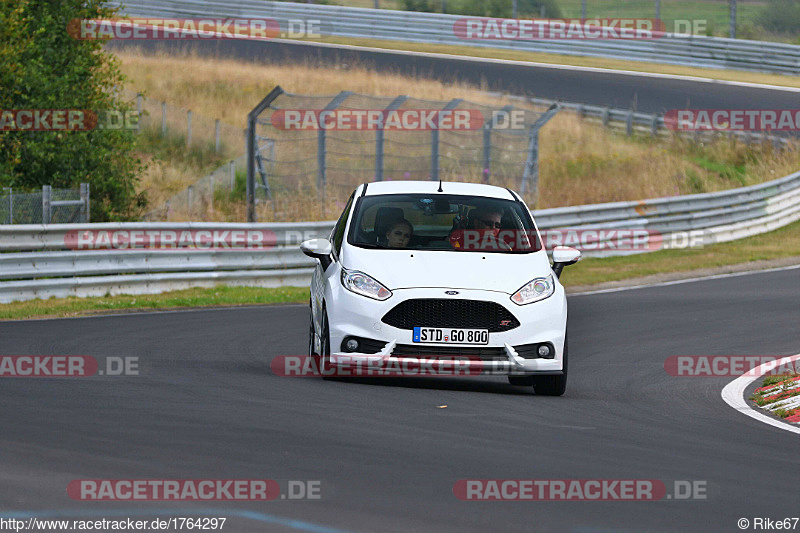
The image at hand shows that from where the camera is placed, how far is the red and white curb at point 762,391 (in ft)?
30.0

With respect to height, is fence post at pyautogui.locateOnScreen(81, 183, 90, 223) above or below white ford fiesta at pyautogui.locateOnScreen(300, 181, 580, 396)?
below

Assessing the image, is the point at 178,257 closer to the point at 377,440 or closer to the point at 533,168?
the point at 533,168

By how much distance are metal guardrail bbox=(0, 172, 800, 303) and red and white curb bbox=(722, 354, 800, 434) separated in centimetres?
928

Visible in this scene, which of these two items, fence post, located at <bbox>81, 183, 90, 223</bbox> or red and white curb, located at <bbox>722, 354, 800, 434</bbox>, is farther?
fence post, located at <bbox>81, 183, 90, 223</bbox>

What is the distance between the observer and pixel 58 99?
69.3 ft

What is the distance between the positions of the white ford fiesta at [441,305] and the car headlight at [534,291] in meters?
0.01

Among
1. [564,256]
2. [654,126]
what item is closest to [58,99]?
[564,256]

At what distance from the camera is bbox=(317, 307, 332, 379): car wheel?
33.0 feet

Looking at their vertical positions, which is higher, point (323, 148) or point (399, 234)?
point (399, 234)

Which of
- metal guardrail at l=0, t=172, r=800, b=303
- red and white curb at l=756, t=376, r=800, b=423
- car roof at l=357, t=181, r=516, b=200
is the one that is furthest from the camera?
metal guardrail at l=0, t=172, r=800, b=303

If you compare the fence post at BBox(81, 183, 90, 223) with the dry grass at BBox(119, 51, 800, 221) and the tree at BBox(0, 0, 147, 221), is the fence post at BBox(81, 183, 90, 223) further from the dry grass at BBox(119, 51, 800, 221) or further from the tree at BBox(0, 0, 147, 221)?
the dry grass at BBox(119, 51, 800, 221)

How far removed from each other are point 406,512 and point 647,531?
3.54 feet

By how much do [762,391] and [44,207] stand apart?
36.3ft

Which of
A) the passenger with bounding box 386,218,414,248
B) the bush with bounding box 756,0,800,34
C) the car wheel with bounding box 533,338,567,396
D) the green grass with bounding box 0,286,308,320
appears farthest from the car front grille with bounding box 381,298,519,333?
the bush with bounding box 756,0,800,34
